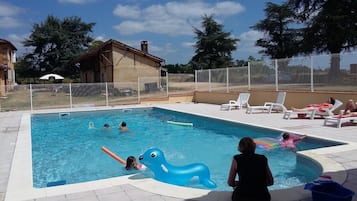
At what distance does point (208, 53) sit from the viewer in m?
51.1

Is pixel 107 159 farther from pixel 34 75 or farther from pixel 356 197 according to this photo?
pixel 34 75

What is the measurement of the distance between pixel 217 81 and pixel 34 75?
38588mm

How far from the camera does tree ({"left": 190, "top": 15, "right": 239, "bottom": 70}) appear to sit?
5031cm

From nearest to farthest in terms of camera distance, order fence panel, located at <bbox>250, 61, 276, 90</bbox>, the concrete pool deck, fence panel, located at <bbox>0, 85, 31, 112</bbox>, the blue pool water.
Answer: the concrete pool deck < the blue pool water < fence panel, located at <bbox>250, 61, 276, 90</bbox> < fence panel, located at <bbox>0, 85, 31, 112</bbox>

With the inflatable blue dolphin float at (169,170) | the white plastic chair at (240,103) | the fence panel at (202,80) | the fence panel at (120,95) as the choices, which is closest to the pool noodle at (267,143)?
the inflatable blue dolphin float at (169,170)

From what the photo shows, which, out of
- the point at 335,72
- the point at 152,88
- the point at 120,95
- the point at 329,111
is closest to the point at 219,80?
the point at 152,88

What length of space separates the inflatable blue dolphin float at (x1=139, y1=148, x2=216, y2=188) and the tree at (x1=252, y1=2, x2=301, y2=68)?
141 ft

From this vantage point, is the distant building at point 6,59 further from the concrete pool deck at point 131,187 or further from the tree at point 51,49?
the concrete pool deck at point 131,187

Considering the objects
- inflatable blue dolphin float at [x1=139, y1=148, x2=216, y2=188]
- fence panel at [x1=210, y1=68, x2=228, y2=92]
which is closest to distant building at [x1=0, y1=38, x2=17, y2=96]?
fence panel at [x1=210, y1=68, x2=228, y2=92]

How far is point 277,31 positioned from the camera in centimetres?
4816

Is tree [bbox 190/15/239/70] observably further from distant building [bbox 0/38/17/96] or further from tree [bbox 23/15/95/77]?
distant building [bbox 0/38/17/96]

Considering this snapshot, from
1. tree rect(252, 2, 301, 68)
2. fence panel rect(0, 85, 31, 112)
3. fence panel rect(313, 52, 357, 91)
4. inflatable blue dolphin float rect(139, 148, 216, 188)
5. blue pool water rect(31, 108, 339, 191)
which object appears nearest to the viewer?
inflatable blue dolphin float rect(139, 148, 216, 188)

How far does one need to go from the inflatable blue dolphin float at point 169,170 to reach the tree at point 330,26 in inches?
1114

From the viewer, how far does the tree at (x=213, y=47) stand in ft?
165
